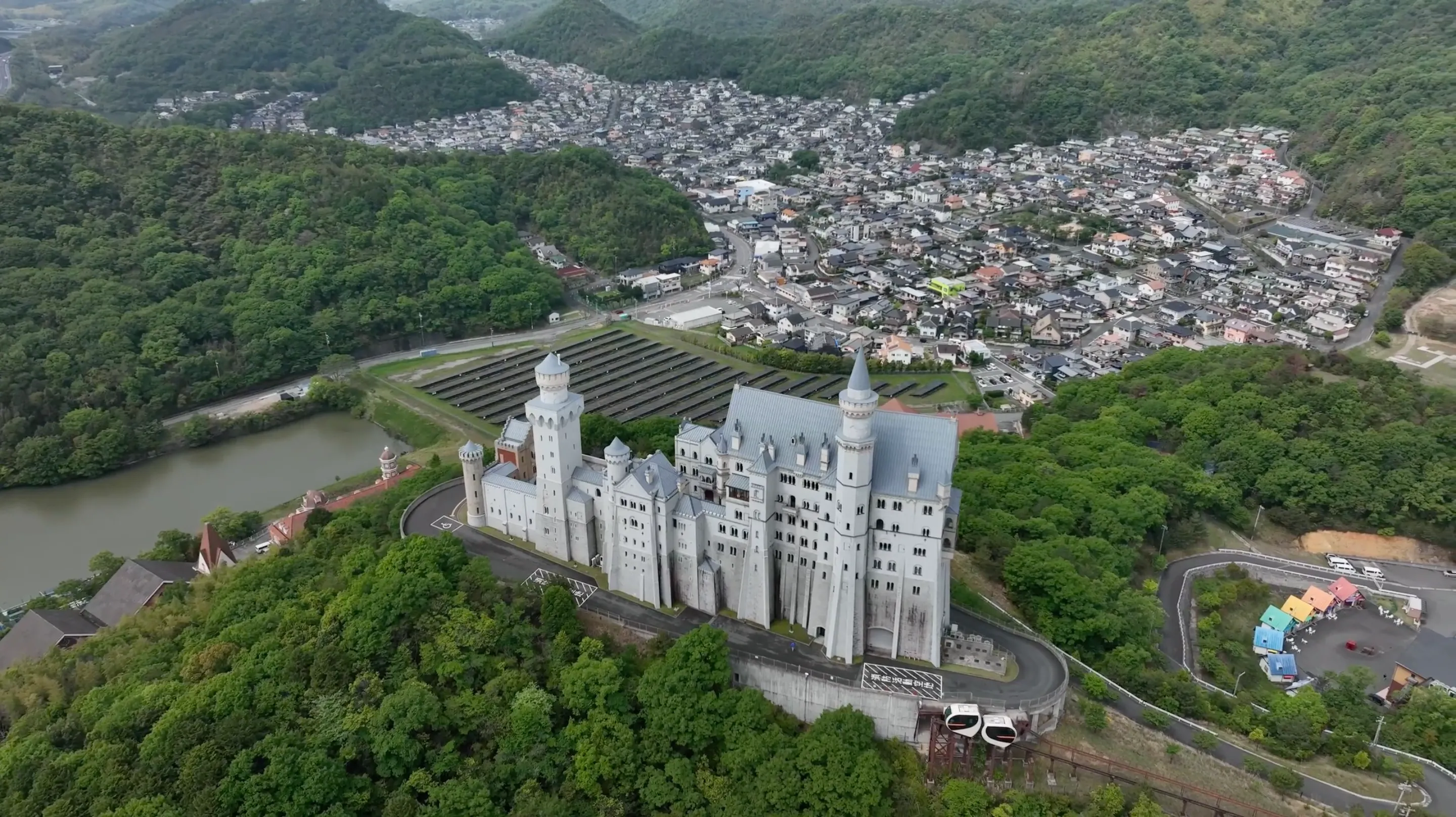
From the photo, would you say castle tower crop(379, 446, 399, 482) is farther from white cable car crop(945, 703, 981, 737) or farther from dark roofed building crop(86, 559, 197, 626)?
white cable car crop(945, 703, 981, 737)

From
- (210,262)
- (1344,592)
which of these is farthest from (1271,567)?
(210,262)

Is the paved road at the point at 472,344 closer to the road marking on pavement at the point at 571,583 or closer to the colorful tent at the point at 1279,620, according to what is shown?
the road marking on pavement at the point at 571,583

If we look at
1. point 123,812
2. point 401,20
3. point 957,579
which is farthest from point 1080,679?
point 401,20

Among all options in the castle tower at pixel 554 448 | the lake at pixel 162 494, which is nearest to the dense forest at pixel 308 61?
the lake at pixel 162 494

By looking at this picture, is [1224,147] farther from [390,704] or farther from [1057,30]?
[390,704]

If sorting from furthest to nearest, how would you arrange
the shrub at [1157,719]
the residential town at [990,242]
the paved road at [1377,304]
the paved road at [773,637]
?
the residential town at [990,242], the paved road at [1377,304], the shrub at [1157,719], the paved road at [773,637]

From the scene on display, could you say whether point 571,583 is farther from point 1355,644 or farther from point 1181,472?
point 1355,644
